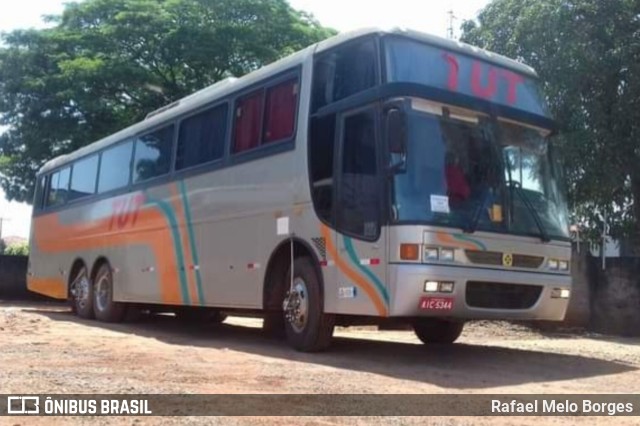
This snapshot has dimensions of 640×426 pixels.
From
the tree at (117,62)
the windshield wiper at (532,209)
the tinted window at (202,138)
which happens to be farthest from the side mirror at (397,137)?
the tree at (117,62)

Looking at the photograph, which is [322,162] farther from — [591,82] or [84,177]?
[84,177]

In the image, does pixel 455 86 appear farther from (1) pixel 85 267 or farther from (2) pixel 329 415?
(1) pixel 85 267

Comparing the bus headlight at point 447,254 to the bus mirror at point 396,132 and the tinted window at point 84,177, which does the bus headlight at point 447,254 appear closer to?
the bus mirror at point 396,132

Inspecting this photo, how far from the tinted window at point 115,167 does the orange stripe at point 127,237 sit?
0.69m

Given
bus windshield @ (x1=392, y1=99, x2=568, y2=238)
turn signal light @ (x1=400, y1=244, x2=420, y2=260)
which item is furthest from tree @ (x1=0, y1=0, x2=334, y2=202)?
turn signal light @ (x1=400, y1=244, x2=420, y2=260)

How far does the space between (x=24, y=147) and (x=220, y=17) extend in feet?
23.9

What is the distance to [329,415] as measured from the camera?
5.46m

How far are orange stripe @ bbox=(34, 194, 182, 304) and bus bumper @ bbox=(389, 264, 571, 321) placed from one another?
5.27 metres

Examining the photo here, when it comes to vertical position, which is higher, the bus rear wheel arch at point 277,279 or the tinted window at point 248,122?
the tinted window at point 248,122

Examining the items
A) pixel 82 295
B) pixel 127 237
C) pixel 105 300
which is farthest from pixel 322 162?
pixel 82 295

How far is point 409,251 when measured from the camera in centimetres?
761

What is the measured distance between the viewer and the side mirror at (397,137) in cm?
766

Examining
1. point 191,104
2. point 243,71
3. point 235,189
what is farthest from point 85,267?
point 243,71

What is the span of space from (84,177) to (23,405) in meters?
11.2
